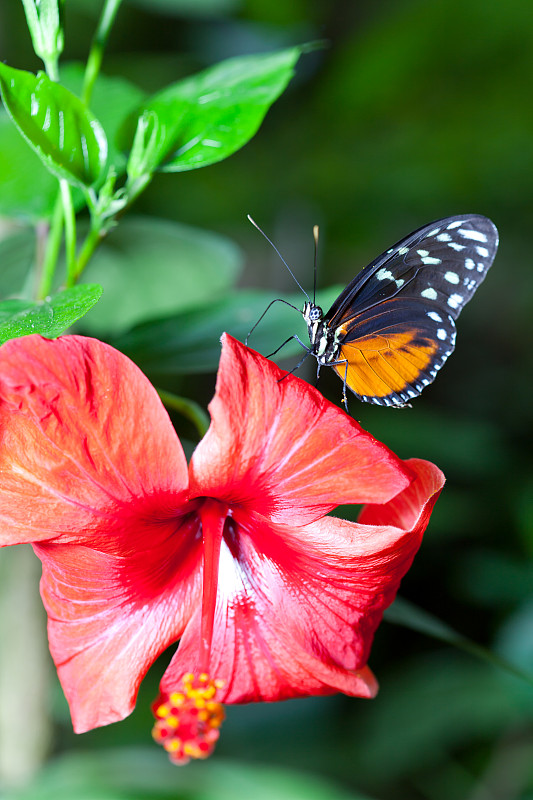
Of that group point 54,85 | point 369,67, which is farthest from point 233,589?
point 369,67

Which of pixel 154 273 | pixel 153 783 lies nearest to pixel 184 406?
pixel 154 273

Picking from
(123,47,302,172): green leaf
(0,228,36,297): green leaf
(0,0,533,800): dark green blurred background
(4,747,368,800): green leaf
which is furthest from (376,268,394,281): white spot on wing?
(0,0,533,800): dark green blurred background

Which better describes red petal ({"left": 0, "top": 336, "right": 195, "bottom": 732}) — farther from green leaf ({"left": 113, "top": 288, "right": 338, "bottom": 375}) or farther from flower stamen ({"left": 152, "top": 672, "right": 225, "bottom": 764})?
green leaf ({"left": 113, "top": 288, "right": 338, "bottom": 375})

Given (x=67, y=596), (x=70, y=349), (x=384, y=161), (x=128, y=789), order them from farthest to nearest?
(x=384, y=161) → (x=128, y=789) → (x=67, y=596) → (x=70, y=349)

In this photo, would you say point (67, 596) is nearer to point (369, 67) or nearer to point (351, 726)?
point (351, 726)

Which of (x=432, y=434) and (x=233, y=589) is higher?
(x=233, y=589)

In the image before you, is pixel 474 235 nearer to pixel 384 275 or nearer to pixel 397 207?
pixel 384 275
